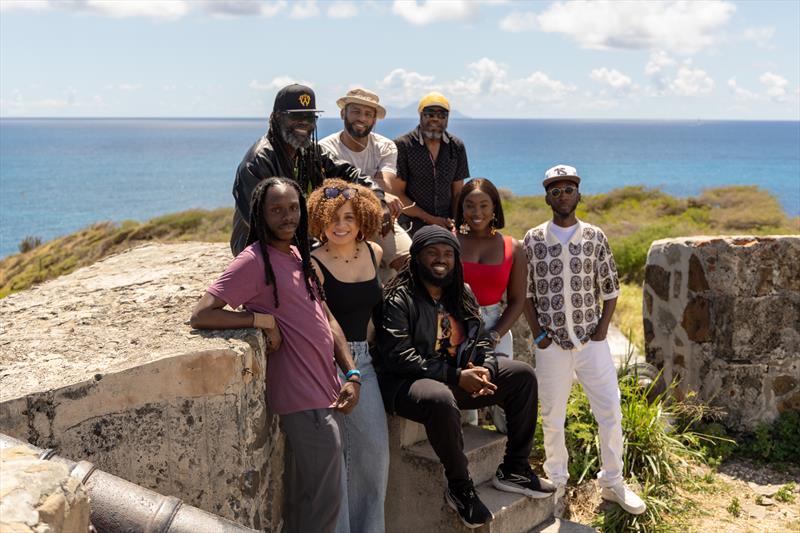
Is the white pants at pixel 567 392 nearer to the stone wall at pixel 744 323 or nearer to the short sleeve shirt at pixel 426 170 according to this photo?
the short sleeve shirt at pixel 426 170

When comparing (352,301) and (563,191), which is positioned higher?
(563,191)

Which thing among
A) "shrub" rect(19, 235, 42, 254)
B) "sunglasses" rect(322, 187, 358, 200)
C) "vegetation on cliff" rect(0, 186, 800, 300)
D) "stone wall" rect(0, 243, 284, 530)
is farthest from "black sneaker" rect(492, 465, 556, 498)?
"shrub" rect(19, 235, 42, 254)

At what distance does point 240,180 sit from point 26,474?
2.46 m

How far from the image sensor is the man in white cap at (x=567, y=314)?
5.02 metres

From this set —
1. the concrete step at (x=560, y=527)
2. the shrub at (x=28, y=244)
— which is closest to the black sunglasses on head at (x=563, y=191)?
the concrete step at (x=560, y=527)

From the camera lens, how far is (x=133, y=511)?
9.30 ft

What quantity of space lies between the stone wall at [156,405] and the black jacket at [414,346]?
694mm

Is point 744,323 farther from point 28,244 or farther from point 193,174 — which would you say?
point 193,174

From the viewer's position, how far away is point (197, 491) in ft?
12.0

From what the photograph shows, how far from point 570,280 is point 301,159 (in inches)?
70.0

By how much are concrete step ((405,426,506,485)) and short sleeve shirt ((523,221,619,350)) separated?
72 cm

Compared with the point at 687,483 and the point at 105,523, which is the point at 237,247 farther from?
the point at 687,483

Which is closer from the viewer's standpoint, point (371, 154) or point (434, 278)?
point (434, 278)

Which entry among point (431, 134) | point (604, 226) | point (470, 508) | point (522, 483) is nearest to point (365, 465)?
point (470, 508)
